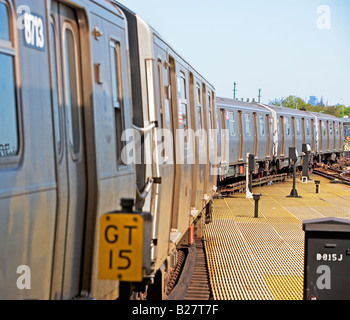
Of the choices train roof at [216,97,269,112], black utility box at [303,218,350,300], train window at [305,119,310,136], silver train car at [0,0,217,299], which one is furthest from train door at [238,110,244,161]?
black utility box at [303,218,350,300]

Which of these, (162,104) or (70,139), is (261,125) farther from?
(70,139)

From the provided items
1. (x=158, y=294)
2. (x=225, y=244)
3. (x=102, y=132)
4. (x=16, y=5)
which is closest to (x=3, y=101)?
(x=16, y=5)

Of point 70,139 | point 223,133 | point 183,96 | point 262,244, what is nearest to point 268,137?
point 223,133

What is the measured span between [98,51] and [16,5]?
1.25 meters

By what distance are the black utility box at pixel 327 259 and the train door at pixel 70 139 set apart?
269cm

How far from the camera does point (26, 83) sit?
337 cm

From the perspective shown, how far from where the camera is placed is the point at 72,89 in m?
4.12

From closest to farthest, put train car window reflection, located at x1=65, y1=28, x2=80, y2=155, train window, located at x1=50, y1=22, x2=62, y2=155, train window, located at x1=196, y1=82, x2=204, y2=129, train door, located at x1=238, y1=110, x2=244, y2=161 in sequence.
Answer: train window, located at x1=50, y1=22, x2=62, y2=155, train car window reflection, located at x1=65, y1=28, x2=80, y2=155, train window, located at x1=196, y1=82, x2=204, y2=129, train door, located at x1=238, y1=110, x2=244, y2=161

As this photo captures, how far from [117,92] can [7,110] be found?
184 centimetres

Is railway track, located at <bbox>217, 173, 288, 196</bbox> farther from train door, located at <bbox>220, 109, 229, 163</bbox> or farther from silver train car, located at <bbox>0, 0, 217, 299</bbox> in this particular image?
silver train car, located at <bbox>0, 0, 217, 299</bbox>

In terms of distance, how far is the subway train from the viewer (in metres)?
3.19

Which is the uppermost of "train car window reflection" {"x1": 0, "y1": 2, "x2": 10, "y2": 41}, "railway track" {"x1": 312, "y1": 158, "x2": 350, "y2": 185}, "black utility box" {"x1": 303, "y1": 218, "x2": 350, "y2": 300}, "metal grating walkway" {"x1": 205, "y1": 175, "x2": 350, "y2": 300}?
"train car window reflection" {"x1": 0, "y1": 2, "x2": 10, "y2": 41}

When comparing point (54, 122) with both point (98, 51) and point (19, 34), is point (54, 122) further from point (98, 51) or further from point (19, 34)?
point (98, 51)
